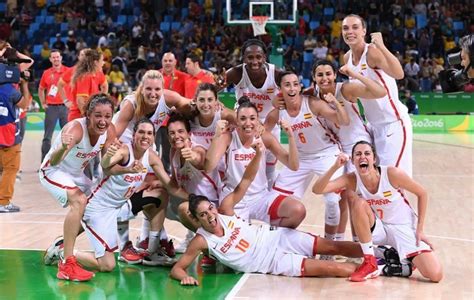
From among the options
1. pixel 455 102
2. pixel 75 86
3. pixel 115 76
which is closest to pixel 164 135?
pixel 75 86

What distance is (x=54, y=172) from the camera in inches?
250

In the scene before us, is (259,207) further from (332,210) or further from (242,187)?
(332,210)

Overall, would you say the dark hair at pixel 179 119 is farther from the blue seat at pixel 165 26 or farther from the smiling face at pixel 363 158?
the blue seat at pixel 165 26

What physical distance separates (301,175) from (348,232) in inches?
49.3

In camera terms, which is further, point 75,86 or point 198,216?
point 75,86

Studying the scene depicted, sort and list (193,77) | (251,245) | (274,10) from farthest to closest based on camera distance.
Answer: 1. (274,10)
2. (193,77)
3. (251,245)

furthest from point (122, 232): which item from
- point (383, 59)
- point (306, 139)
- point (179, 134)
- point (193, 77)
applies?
point (193, 77)

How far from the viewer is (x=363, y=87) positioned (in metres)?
6.32

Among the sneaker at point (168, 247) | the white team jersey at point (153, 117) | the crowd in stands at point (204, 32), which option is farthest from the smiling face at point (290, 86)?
the crowd in stands at point (204, 32)

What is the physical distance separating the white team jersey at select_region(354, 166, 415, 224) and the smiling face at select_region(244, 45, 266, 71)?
1623mm

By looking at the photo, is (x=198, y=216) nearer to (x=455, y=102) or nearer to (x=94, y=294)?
(x=94, y=294)

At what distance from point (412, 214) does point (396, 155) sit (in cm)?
52

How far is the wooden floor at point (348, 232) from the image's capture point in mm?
5699

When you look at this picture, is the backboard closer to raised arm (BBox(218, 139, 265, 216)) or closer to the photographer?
the photographer
